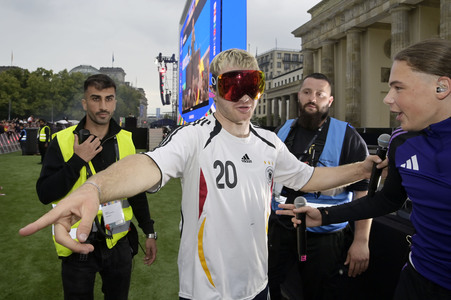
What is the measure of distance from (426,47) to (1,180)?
42.8ft

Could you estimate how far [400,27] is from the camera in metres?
23.9

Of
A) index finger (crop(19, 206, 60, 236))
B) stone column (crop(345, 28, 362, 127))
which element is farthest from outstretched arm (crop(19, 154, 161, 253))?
stone column (crop(345, 28, 362, 127))

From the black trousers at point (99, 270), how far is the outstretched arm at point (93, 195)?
1450 mm

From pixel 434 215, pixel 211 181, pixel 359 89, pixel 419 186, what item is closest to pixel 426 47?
pixel 419 186

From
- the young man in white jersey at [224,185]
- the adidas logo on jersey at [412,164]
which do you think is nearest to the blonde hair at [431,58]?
the adidas logo on jersey at [412,164]

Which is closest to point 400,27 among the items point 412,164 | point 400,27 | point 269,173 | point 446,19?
point 400,27

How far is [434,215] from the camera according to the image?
1.60 metres

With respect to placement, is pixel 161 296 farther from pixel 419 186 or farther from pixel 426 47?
pixel 426 47

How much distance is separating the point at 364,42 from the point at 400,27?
6.82 metres

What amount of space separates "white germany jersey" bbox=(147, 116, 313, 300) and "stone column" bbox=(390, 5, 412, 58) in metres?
26.5

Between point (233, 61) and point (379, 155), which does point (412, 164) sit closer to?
point (379, 155)

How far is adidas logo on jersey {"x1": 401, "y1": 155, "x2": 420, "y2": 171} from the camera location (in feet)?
5.61

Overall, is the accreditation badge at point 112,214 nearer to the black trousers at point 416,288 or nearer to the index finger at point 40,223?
the index finger at point 40,223

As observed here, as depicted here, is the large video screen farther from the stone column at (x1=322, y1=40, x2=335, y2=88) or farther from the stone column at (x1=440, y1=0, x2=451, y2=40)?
the stone column at (x1=322, y1=40, x2=335, y2=88)
